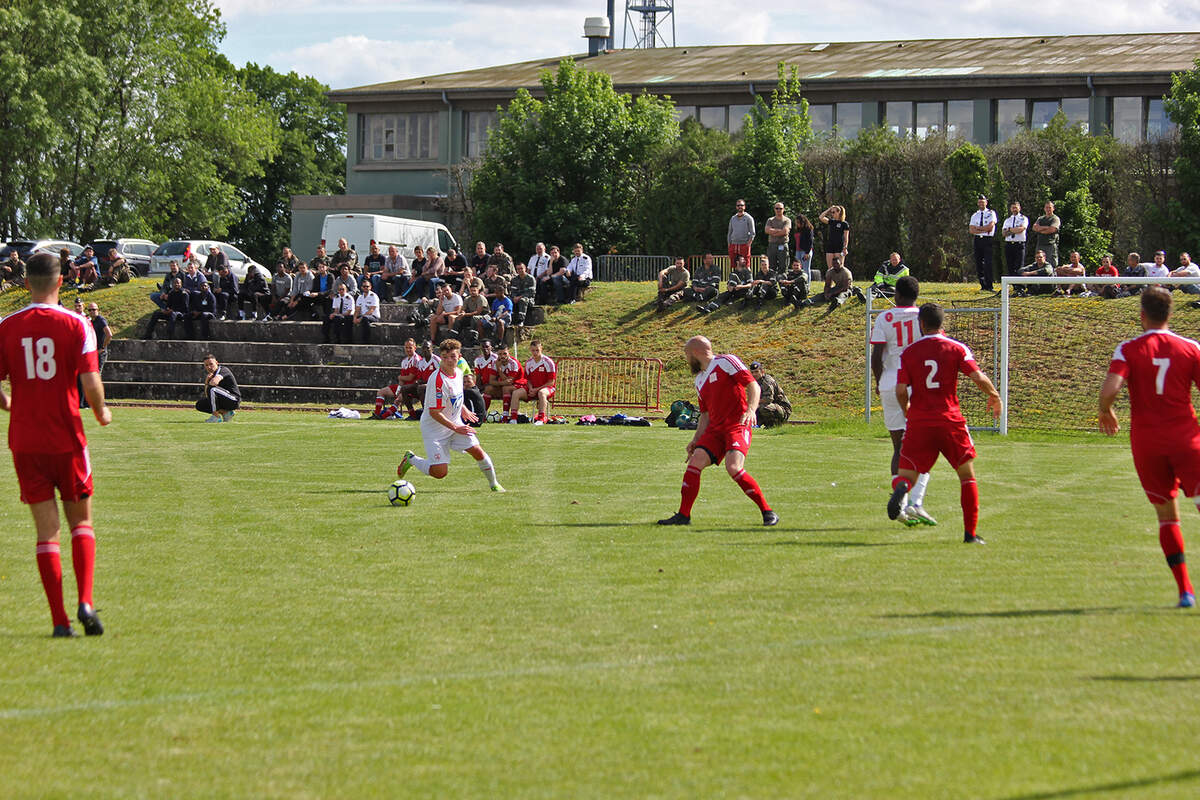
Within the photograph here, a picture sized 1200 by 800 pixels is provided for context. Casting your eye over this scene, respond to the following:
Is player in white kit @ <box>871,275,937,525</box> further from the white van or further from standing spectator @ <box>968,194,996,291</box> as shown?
the white van

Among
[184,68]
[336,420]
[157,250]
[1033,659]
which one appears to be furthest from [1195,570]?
[184,68]

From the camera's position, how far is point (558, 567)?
30.3 feet

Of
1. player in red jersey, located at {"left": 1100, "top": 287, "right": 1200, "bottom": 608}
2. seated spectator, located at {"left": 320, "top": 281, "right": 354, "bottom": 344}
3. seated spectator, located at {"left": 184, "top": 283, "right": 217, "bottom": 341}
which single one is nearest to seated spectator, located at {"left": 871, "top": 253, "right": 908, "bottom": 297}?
seated spectator, located at {"left": 320, "top": 281, "right": 354, "bottom": 344}

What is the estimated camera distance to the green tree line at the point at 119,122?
53781 mm

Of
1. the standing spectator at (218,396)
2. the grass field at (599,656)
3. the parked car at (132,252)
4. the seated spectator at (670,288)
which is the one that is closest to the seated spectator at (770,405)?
the seated spectator at (670,288)

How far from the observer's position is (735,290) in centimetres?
3259

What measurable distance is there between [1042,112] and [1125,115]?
113 inches

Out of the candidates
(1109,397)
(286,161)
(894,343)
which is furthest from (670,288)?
(286,161)

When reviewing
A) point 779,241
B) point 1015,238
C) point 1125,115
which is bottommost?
point 1015,238

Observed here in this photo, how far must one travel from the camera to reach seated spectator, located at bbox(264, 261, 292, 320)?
112 ft

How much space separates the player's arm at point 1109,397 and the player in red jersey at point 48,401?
541 centimetres

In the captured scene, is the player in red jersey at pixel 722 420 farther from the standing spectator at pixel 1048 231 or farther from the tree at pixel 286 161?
the tree at pixel 286 161

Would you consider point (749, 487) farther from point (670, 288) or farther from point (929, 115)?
point (929, 115)

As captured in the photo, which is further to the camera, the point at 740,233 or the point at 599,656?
the point at 740,233
